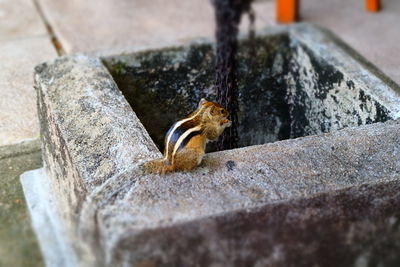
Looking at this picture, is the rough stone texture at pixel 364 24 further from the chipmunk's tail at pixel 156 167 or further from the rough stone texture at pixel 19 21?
the chipmunk's tail at pixel 156 167

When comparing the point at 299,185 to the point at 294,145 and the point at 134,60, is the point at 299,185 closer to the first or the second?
the point at 294,145

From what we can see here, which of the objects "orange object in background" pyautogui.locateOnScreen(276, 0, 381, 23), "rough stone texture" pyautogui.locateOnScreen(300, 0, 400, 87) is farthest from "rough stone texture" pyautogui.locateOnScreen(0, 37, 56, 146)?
"rough stone texture" pyautogui.locateOnScreen(300, 0, 400, 87)

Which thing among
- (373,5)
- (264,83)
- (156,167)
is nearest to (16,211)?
(156,167)

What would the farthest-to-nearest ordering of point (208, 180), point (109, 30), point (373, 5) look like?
1. point (373, 5)
2. point (109, 30)
3. point (208, 180)

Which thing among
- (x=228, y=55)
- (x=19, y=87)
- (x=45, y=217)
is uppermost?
(x=228, y=55)

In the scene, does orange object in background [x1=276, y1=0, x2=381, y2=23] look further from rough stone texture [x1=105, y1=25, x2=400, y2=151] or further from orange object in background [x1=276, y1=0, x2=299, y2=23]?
rough stone texture [x1=105, y1=25, x2=400, y2=151]

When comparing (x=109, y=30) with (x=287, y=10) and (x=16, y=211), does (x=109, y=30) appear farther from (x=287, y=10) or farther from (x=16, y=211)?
(x=16, y=211)

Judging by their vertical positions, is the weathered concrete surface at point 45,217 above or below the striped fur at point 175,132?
below

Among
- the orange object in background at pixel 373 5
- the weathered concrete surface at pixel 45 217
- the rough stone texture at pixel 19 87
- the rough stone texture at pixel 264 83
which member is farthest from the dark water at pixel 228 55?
the orange object in background at pixel 373 5
